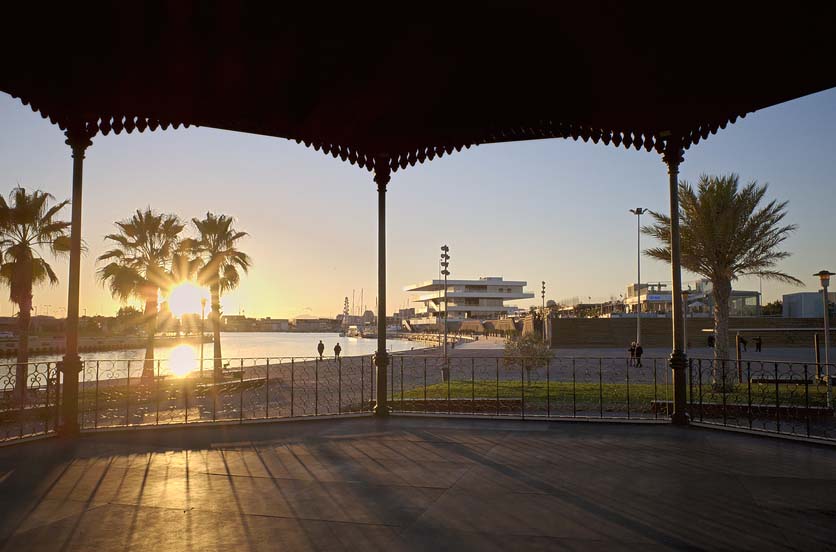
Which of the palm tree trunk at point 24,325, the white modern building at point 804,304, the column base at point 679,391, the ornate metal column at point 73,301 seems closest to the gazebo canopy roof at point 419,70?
the ornate metal column at point 73,301

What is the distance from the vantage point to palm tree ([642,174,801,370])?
19250mm

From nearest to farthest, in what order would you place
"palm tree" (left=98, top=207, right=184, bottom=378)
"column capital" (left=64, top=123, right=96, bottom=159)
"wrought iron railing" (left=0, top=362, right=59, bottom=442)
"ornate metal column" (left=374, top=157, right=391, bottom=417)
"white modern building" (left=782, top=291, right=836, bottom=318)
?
"column capital" (left=64, top=123, right=96, bottom=159) → "wrought iron railing" (left=0, top=362, right=59, bottom=442) → "ornate metal column" (left=374, top=157, right=391, bottom=417) → "palm tree" (left=98, top=207, right=184, bottom=378) → "white modern building" (left=782, top=291, right=836, bottom=318)

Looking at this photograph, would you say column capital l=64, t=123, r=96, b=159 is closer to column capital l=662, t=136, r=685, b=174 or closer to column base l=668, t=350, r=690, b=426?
column capital l=662, t=136, r=685, b=174

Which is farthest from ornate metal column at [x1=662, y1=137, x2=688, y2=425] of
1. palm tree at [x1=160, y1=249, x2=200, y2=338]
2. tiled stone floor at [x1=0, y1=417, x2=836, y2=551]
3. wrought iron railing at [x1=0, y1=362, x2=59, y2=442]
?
palm tree at [x1=160, y1=249, x2=200, y2=338]

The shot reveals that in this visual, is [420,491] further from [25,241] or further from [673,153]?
[25,241]

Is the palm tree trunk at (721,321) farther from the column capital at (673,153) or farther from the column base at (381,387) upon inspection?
the column base at (381,387)

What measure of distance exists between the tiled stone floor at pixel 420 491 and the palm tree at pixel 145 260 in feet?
72.3

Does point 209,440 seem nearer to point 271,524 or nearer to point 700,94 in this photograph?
point 271,524

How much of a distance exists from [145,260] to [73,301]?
75.3 feet

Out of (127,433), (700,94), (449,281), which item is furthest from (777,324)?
(449,281)

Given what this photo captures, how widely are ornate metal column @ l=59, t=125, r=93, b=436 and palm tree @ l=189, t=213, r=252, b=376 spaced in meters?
23.7

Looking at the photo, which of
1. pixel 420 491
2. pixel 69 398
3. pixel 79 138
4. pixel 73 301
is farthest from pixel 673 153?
pixel 69 398

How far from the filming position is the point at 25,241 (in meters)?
21.5

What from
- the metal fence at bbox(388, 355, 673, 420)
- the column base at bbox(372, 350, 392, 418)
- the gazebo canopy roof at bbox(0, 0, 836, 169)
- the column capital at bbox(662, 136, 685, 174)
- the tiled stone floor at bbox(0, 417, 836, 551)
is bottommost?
the metal fence at bbox(388, 355, 673, 420)
